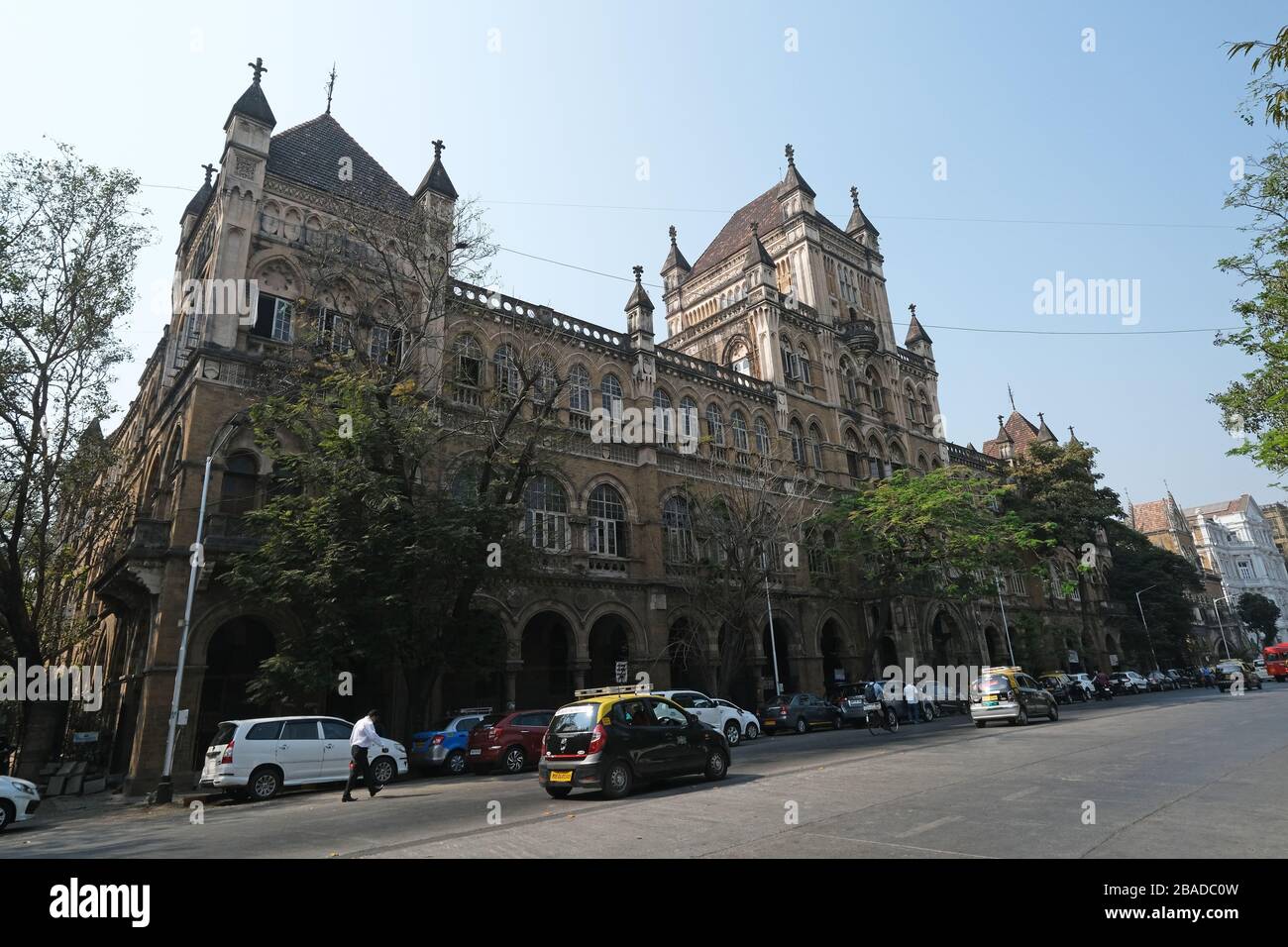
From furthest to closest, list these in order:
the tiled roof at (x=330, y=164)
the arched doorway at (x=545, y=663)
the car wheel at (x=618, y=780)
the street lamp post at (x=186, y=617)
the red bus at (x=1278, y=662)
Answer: the red bus at (x=1278, y=662)
the arched doorway at (x=545, y=663)
the tiled roof at (x=330, y=164)
the street lamp post at (x=186, y=617)
the car wheel at (x=618, y=780)

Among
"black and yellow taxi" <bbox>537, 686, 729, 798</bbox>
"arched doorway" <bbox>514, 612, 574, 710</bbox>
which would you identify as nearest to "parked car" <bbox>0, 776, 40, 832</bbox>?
"black and yellow taxi" <bbox>537, 686, 729, 798</bbox>

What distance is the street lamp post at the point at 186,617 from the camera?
1534cm

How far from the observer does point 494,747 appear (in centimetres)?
1723

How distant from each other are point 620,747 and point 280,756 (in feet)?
27.6

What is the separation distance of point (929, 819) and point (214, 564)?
17.8m

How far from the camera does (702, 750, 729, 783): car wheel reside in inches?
483

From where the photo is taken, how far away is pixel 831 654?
114 ft

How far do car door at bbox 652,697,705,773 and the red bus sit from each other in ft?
186

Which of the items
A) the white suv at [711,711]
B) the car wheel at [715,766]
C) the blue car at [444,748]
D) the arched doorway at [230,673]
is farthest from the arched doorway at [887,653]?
the arched doorway at [230,673]

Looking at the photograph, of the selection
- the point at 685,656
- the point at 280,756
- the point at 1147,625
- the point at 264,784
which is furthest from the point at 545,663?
the point at 1147,625

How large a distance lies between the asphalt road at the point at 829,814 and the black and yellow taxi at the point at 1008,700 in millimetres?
5841

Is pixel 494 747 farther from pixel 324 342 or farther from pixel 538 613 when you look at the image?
pixel 324 342

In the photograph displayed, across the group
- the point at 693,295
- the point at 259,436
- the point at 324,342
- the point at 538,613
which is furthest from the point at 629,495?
the point at 693,295

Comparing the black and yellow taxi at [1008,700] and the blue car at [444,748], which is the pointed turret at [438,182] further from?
the black and yellow taxi at [1008,700]
